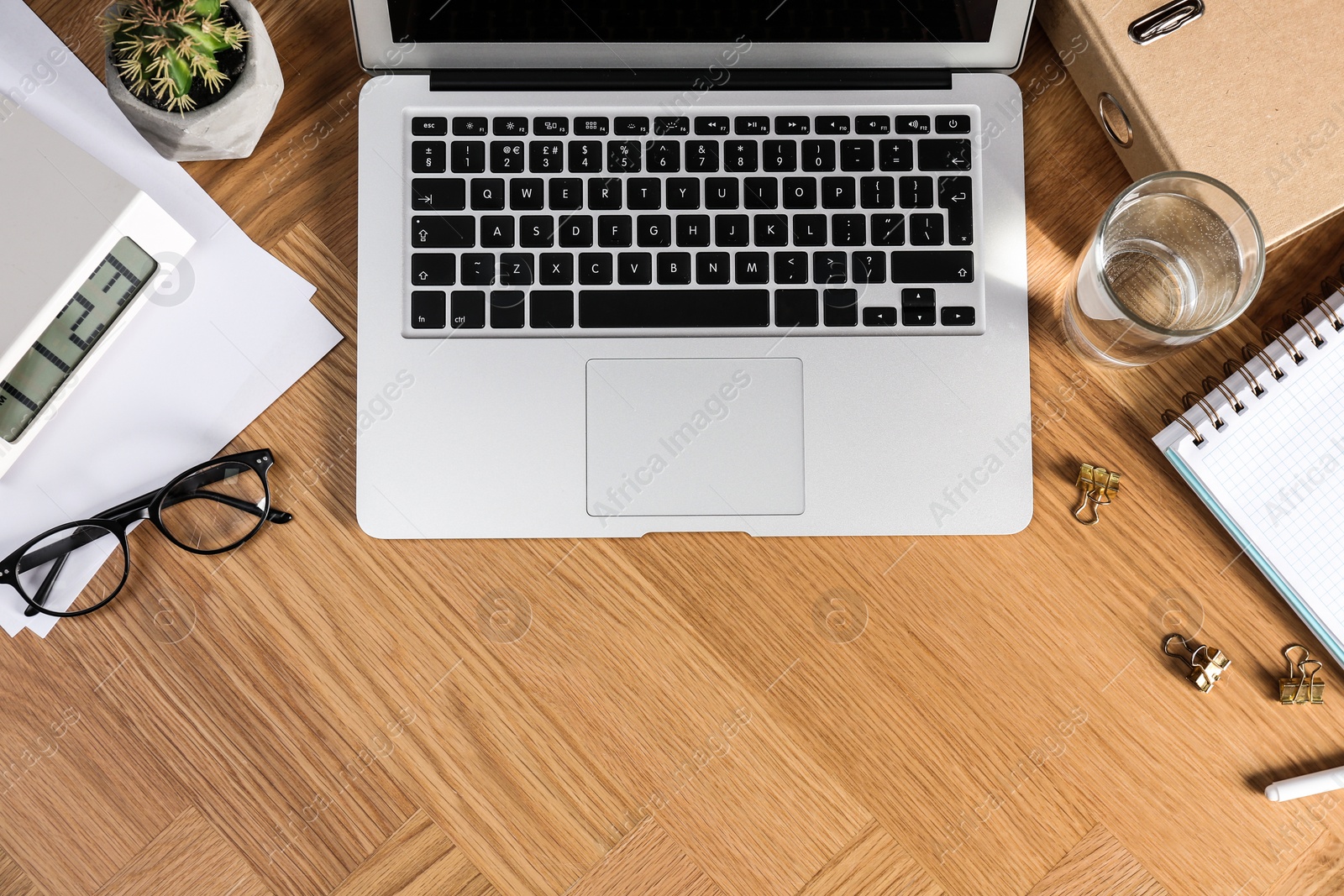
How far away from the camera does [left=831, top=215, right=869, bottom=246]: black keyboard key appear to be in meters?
0.67

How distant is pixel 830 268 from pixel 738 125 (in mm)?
131

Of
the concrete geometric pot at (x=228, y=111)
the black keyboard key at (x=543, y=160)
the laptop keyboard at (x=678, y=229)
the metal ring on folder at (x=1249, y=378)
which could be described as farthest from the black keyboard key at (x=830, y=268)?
the concrete geometric pot at (x=228, y=111)

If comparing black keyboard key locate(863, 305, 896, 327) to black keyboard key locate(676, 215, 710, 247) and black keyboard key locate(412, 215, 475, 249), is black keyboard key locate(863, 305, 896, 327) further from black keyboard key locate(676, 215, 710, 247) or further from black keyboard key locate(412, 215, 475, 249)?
black keyboard key locate(412, 215, 475, 249)

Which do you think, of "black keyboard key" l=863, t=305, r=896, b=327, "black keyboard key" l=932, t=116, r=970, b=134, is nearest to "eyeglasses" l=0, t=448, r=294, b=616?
"black keyboard key" l=863, t=305, r=896, b=327

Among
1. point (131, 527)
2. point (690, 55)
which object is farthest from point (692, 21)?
→ point (131, 527)

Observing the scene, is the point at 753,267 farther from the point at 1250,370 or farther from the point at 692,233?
the point at 1250,370

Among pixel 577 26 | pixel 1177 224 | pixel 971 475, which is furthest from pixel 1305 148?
pixel 577 26

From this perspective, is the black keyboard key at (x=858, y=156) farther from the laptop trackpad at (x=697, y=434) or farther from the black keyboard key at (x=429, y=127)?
the black keyboard key at (x=429, y=127)

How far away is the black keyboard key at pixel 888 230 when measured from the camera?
0.67m

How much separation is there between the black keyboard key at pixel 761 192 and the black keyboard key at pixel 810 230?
0.07ft

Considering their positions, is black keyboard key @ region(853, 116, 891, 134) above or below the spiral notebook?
above

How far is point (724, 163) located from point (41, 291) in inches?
19.5

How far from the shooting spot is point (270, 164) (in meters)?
0.72

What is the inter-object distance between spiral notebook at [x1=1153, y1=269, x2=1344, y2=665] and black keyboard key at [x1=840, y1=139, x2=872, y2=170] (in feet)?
1.01
